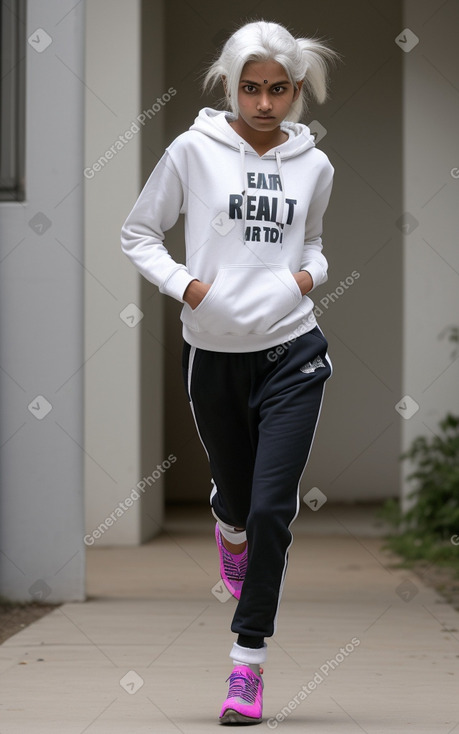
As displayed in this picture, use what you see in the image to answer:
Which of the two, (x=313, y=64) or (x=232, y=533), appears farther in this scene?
(x=232, y=533)

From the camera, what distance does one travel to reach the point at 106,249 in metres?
6.74

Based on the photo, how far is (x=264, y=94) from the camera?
3039 millimetres

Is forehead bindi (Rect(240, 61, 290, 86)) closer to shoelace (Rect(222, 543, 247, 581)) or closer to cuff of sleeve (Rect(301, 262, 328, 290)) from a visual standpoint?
cuff of sleeve (Rect(301, 262, 328, 290))

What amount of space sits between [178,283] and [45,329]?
1.96m

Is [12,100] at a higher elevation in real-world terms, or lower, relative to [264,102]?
lower

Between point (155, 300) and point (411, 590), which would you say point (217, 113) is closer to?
point (411, 590)

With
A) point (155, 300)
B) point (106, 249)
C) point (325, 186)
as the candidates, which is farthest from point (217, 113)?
point (155, 300)

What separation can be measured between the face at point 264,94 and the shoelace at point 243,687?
1.30 metres

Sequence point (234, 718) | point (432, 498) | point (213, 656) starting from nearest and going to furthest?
point (234, 718)
point (213, 656)
point (432, 498)

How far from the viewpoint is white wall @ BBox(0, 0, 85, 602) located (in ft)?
16.0

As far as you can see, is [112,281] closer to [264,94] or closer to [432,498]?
[432,498]

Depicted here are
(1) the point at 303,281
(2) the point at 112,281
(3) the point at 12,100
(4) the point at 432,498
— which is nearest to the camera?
(1) the point at 303,281

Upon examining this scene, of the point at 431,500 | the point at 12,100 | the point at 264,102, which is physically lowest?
the point at 431,500

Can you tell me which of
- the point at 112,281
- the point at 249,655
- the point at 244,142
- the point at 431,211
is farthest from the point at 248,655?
the point at 431,211
